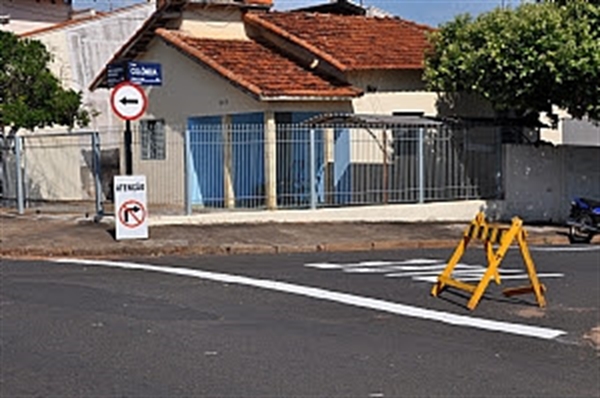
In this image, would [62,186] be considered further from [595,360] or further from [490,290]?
[595,360]

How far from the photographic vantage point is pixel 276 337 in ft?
29.6

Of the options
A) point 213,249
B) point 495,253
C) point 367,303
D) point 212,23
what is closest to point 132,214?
point 213,249

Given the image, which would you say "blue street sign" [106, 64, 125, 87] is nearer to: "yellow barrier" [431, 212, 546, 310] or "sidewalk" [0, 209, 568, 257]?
"sidewalk" [0, 209, 568, 257]

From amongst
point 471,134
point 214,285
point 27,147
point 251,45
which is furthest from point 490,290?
point 27,147

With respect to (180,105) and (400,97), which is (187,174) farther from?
(400,97)

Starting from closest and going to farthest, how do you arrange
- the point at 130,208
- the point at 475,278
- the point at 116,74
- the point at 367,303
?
the point at 367,303, the point at 475,278, the point at 116,74, the point at 130,208

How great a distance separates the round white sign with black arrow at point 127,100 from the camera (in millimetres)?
16750

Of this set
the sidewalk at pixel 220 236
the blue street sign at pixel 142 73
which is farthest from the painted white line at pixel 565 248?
the blue street sign at pixel 142 73

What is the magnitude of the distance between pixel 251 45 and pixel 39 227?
805 centimetres

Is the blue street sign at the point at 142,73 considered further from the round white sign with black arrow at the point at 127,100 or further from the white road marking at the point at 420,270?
the white road marking at the point at 420,270

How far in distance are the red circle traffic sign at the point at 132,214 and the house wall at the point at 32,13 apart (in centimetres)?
2319

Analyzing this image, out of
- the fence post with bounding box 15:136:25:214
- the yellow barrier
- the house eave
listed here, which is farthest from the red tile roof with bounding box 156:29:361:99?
the yellow barrier

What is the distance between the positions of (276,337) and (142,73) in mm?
8990

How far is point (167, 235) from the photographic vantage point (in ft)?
59.3
